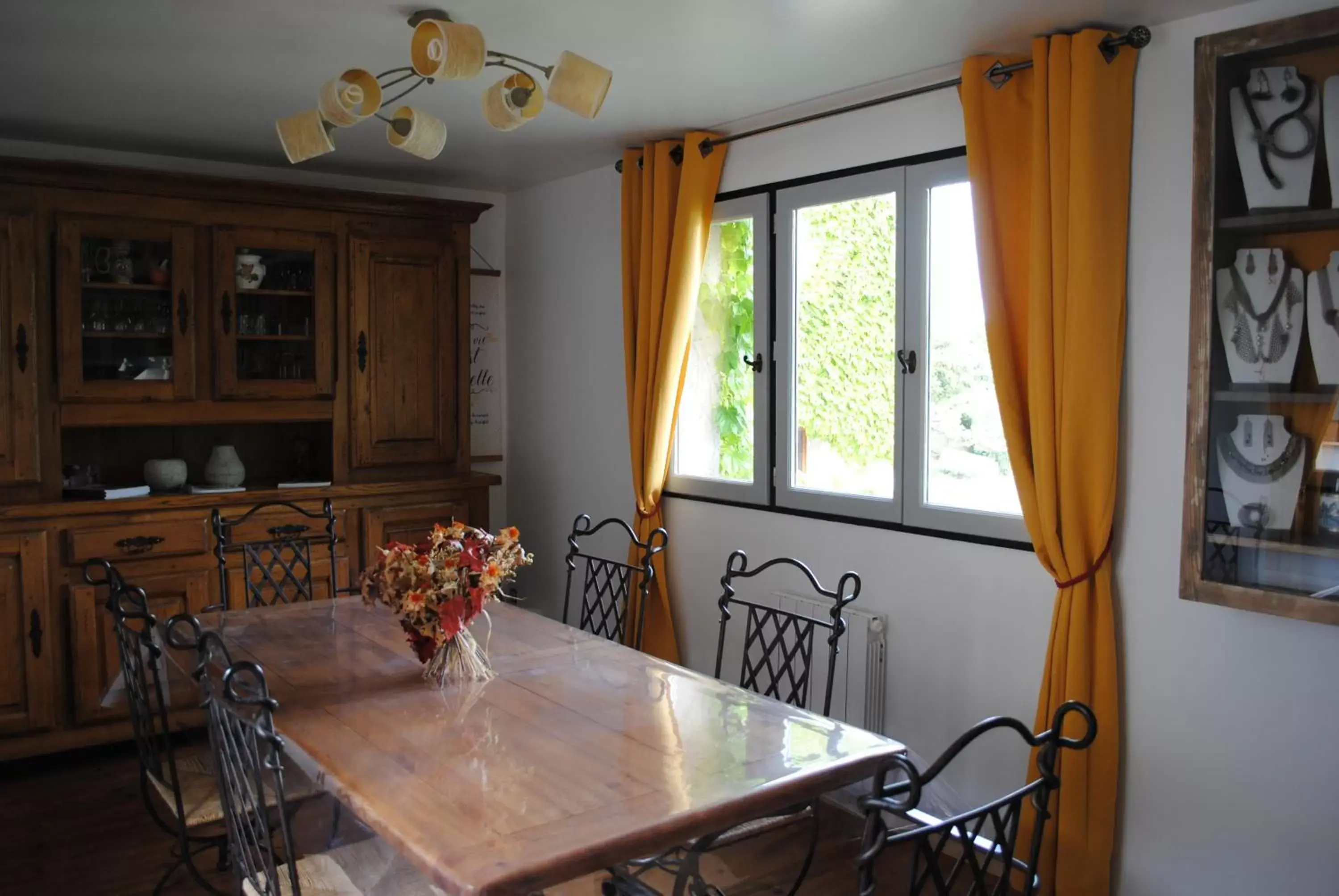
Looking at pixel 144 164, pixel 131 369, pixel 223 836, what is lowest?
pixel 223 836

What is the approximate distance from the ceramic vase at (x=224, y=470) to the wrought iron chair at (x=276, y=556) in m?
0.21

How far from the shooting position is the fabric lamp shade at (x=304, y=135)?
2.71 m

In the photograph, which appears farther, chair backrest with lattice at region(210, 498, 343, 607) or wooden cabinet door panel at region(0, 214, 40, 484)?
→ wooden cabinet door panel at region(0, 214, 40, 484)

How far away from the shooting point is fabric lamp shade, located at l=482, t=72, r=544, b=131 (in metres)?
2.54

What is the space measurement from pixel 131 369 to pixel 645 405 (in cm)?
204

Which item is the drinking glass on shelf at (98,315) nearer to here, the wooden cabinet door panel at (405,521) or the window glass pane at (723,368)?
the wooden cabinet door panel at (405,521)

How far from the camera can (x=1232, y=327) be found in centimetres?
A: 236

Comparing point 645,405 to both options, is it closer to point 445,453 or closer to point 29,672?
point 445,453

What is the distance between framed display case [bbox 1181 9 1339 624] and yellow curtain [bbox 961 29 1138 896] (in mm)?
352

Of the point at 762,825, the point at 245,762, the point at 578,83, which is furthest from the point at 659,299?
the point at 245,762

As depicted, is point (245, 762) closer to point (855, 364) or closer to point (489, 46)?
point (489, 46)

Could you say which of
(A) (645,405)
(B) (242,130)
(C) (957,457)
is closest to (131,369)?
(B) (242,130)

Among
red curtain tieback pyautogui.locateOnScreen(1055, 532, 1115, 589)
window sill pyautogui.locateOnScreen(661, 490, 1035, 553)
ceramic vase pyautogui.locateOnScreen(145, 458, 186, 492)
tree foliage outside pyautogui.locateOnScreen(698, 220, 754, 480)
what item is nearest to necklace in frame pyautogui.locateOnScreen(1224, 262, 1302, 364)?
red curtain tieback pyautogui.locateOnScreen(1055, 532, 1115, 589)

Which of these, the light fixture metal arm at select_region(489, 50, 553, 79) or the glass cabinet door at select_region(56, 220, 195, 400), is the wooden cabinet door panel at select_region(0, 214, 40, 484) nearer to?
the glass cabinet door at select_region(56, 220, 195, 400)
